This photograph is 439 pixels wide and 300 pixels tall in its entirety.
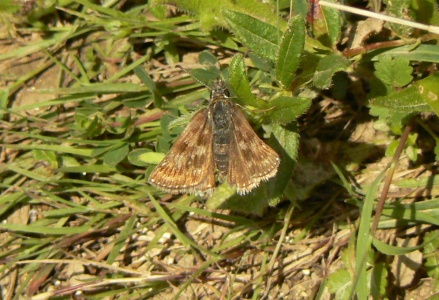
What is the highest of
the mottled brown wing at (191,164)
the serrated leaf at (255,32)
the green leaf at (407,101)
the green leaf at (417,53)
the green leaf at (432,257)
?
the serrated leaf at (255,32)

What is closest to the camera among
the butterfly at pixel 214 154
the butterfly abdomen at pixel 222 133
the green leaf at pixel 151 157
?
the butterfly at pixel 214 154

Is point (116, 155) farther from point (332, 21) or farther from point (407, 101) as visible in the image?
point (407, 101)

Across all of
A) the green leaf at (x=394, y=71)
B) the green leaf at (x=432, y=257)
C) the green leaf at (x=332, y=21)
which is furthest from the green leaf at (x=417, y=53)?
the green leaf at (x=432, y=257)

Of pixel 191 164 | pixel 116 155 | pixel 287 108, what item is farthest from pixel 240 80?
pixel 116 155

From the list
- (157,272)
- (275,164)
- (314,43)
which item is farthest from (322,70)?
(157,272)

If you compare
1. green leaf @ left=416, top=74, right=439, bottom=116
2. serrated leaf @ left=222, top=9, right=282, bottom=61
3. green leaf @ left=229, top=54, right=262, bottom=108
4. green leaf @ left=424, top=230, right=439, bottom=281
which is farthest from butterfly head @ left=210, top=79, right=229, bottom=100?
green leaf @ left=424, top=230, right=439, bottom=281

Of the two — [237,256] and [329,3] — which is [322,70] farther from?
[237,256]

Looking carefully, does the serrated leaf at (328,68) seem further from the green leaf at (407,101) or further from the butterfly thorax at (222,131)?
the butterfly thorax at (222,131)

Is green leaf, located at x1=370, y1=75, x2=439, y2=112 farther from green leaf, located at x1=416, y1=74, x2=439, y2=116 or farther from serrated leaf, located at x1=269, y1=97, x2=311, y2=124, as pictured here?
serrated leaf, located at x1=269, y1=97, x2=311, y2=124
